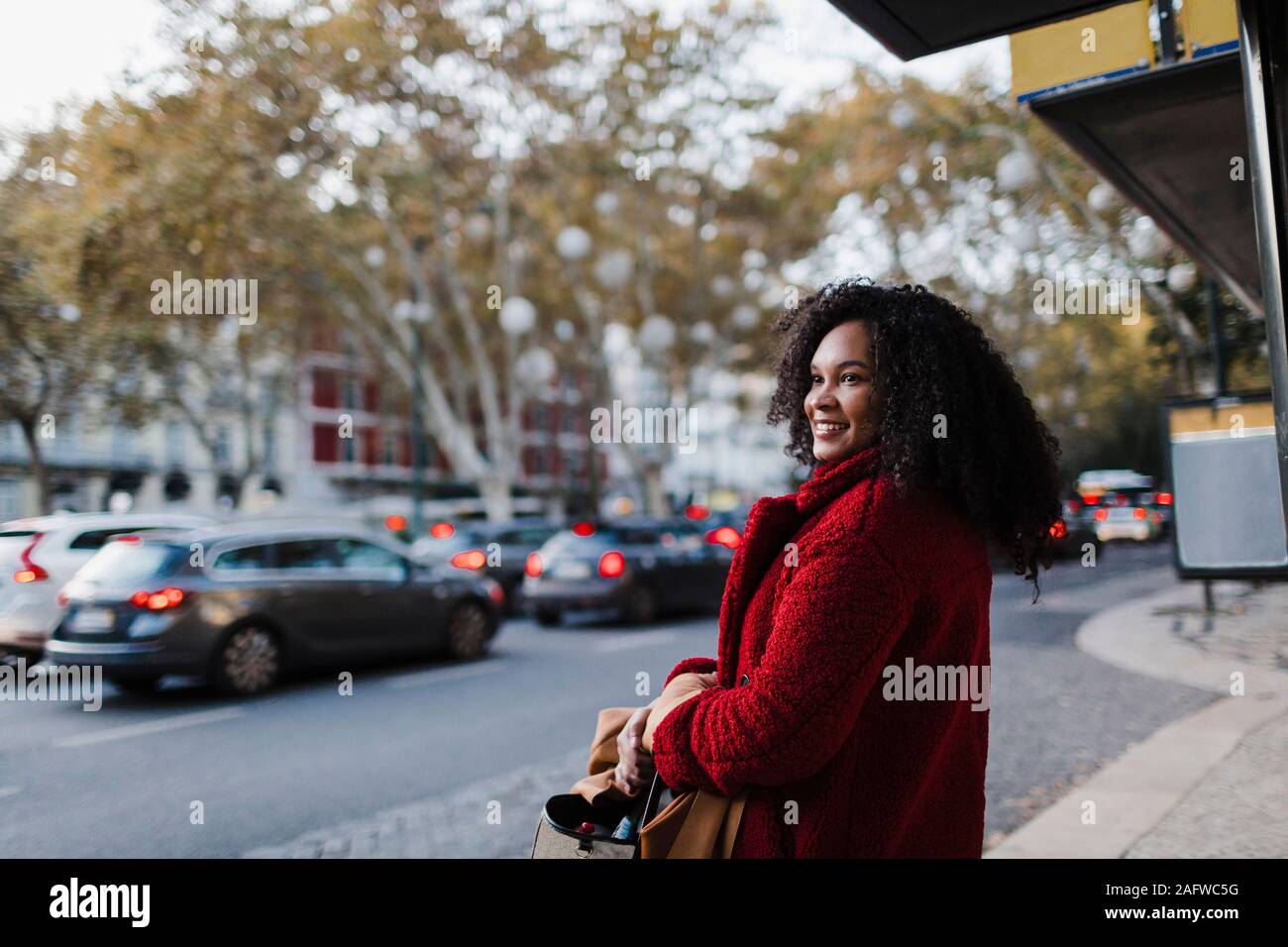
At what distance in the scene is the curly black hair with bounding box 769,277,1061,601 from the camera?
5.26 ft

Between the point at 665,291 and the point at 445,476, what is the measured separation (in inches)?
1045

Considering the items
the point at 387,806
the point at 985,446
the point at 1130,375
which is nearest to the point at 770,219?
the point at 1130,375

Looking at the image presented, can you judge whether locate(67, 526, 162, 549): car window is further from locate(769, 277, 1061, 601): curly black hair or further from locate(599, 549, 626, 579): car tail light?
locate(769, 277, 1061, 601): curly black hair

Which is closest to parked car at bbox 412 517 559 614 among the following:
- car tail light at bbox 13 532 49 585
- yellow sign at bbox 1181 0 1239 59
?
car tail light at bbox 13 532 49 585

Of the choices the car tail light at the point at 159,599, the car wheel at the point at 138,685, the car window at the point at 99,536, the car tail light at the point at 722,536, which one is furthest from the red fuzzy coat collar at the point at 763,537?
the car tail light at the point at 722,536

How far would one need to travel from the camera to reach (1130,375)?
2586 centimetres

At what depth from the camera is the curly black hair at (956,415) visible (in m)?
1.60

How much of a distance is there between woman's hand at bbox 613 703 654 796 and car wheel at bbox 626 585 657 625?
12.1 metres

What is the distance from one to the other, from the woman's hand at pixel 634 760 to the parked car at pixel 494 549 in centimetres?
1290

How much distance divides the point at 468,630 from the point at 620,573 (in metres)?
3.11

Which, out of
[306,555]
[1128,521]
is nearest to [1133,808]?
[306,555]

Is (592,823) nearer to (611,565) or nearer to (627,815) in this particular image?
(627,815)
